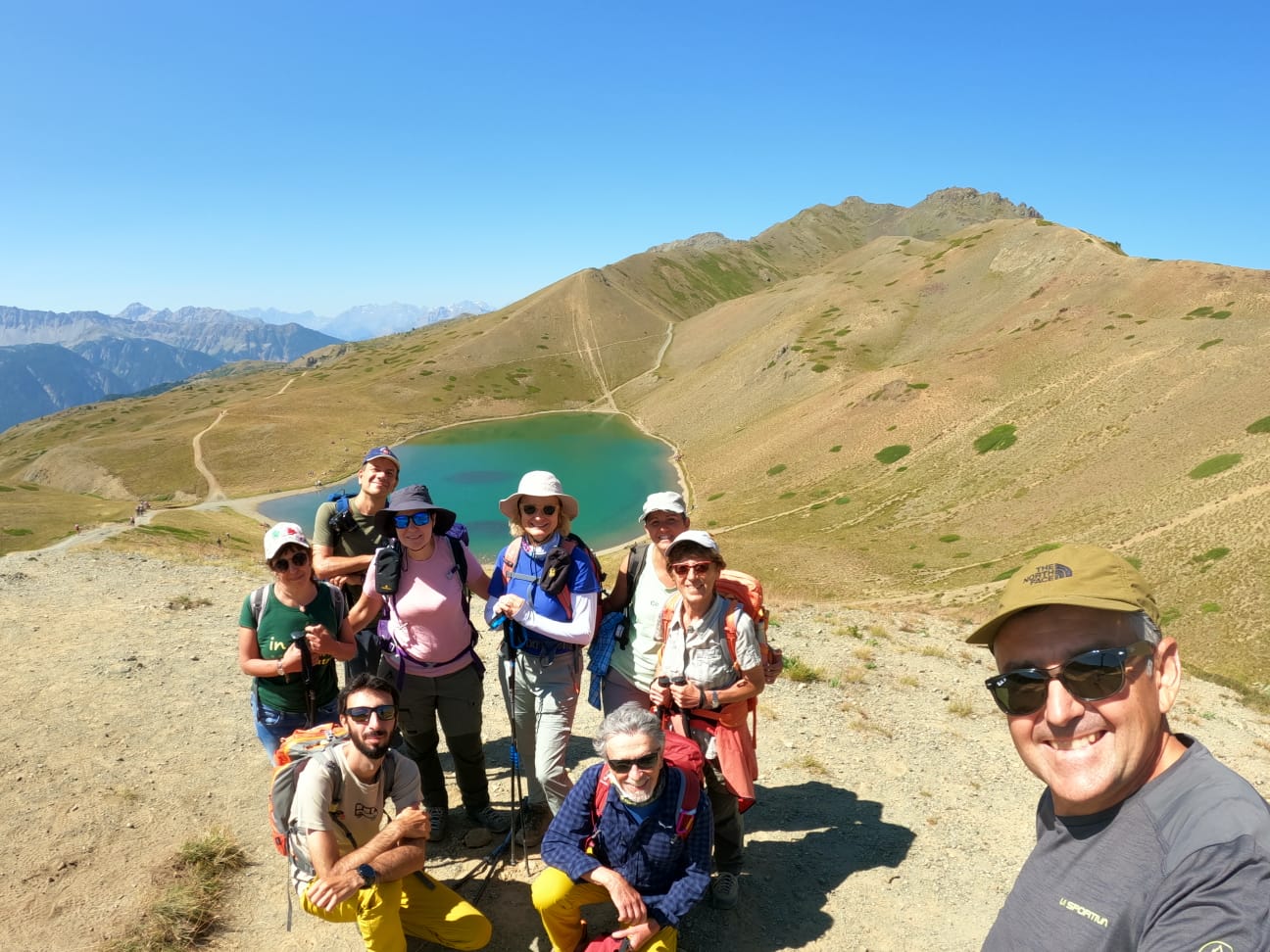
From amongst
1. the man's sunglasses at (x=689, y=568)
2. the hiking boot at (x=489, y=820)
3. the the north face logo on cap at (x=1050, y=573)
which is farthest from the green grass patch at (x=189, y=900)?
the the north face logo on cap at (x=1050, y=573)

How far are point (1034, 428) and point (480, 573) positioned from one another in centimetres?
5363

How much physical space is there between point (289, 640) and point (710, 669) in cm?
440

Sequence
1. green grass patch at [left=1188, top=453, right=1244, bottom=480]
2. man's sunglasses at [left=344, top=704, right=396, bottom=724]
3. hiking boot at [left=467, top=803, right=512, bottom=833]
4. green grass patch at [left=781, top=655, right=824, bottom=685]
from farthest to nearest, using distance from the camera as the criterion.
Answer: green grass patch at [left=1188, top=453, right=1244, bottom=480], green grass patch at [left=781, top=655, right=824, bottom=685], hiking boot at [left=467, top=803, right=512, bottom=833], man's sunglasses at [left=344, top=704, right=396, bottom=724]

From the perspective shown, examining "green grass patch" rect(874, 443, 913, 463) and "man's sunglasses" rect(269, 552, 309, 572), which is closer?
"man's sunglasses" rect(269, 552, 309, 572)

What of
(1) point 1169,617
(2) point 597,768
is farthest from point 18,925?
(1) point 1169,617

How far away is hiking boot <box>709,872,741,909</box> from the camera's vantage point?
7266 millimetres

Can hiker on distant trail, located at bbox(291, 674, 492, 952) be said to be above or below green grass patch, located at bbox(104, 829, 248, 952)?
above

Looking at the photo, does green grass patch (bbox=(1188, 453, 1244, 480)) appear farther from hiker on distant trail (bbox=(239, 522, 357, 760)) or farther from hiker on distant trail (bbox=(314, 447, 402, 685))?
hiker on distant trail (bbox=(239, 522, 357, 760))

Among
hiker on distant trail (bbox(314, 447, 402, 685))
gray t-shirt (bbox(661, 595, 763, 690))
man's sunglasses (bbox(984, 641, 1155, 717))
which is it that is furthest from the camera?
hiker on distant trail (bbox(314, 447, 402, 685))

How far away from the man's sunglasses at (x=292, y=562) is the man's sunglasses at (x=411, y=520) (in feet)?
3.29

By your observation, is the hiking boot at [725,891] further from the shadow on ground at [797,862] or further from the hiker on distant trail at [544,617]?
the hiker on distant trail at [544,617]

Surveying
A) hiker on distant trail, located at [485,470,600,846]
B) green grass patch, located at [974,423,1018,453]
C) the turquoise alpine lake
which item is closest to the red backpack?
hiker on distant trail, located at [485,470,600,846]

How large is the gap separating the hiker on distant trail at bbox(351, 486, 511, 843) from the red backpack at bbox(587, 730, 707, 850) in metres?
2.20

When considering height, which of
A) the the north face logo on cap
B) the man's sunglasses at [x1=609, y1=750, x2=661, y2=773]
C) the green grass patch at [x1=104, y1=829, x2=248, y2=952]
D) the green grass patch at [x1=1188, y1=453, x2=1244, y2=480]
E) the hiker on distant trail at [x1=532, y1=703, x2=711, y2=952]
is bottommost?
the green grass patch at [x1=104, y1=829, x2=248, y2=952]
